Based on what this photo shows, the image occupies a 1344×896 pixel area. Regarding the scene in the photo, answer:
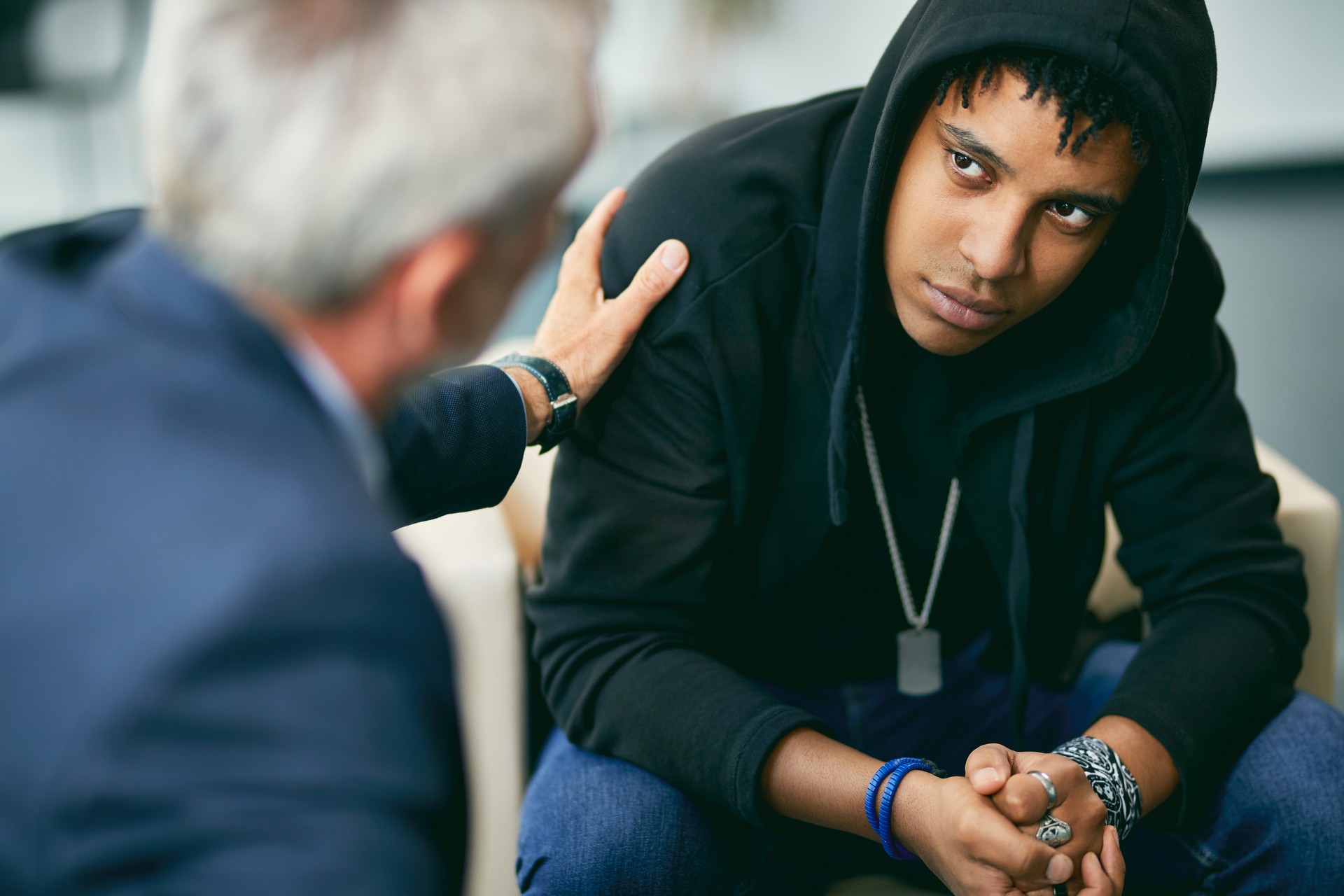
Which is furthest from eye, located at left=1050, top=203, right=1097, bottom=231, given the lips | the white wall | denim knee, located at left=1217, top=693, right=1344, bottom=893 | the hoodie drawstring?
the white wall

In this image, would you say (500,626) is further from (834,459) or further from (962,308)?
(962,308)

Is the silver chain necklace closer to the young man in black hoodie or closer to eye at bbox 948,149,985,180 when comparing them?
the young man in black hoodie

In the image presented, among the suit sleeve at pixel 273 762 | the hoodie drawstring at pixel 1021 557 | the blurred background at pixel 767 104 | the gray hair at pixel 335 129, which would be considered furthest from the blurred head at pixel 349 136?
the blurred background at pixel 767 104

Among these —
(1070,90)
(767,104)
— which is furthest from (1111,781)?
(767,104)

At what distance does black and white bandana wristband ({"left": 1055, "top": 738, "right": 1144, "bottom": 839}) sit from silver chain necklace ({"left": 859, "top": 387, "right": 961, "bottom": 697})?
23cm

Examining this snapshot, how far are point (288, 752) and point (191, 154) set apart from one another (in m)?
0.32

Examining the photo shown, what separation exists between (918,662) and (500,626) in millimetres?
492

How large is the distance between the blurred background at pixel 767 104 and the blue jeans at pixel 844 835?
230 centimetres

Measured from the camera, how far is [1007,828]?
1.02 metres

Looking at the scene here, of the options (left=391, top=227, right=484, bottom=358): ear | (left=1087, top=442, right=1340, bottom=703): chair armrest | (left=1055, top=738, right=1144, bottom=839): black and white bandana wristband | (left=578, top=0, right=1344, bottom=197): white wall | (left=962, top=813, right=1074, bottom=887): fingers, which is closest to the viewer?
(left=391, top=227, right=484, bottom=358): ear

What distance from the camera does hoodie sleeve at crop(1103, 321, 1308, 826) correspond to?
1206 mm

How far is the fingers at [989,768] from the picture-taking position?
3.46 feet

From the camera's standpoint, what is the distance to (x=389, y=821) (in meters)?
0.56

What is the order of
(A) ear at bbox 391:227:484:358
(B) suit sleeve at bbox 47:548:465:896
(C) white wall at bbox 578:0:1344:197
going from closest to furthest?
(B) suit sleeve at bbox 47:548:465:896 → (A) ear at bbox 391:227:484:358 → (C) white wall at bbox 578:0:1344:197
